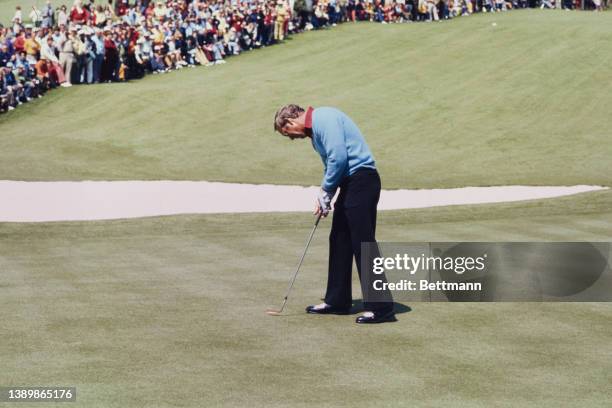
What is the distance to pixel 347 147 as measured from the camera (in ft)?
34.5

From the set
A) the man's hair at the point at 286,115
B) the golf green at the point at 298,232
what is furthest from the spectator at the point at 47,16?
the man's hair at the point at 286,115

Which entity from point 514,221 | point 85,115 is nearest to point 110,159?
point 85,115

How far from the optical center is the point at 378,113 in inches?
1438

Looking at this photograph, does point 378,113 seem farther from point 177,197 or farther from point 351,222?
point 351,222

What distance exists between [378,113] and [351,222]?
26204mm

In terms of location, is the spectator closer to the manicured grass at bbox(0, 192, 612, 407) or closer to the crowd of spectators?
the crowd of spectators

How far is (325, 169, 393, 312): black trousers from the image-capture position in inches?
416

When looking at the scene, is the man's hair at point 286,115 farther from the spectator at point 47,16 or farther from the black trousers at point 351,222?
the spectator at point 47,16

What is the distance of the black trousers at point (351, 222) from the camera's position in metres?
10.6

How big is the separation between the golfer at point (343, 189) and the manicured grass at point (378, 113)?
53.2 ft

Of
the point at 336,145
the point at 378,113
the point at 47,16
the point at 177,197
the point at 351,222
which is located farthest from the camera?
the point at 47,16

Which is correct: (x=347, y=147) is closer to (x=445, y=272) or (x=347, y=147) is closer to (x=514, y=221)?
(x=445, y=272)

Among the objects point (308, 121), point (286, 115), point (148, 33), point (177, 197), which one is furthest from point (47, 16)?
point (308, 121)

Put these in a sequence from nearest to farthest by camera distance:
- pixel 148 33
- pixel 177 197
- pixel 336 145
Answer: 1. pixel 336 145
2. pixel 177 197
3. pixel 148 33
